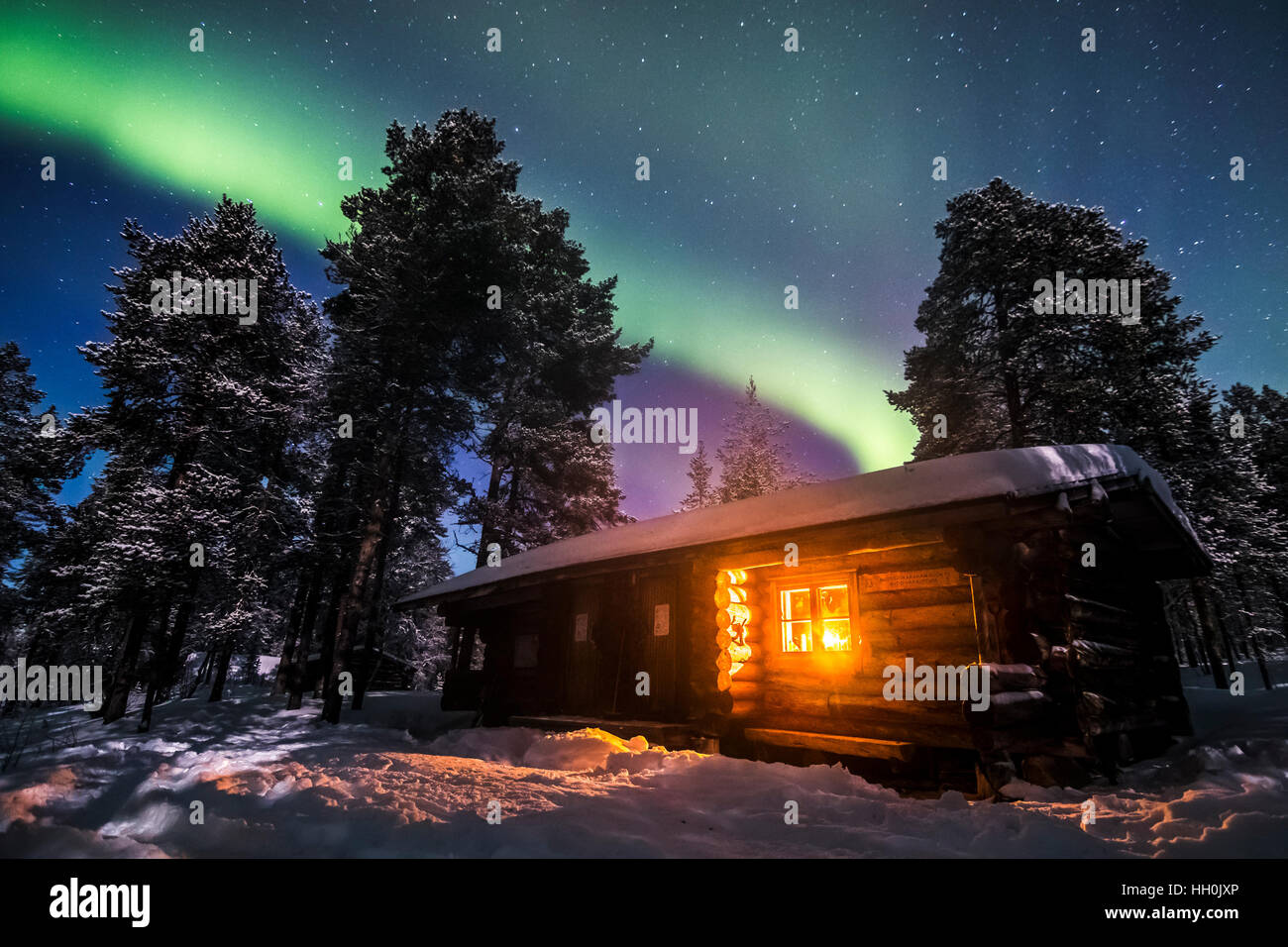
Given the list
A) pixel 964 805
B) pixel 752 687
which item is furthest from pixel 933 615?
pixel 752 687

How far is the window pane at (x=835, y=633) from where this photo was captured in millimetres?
8820

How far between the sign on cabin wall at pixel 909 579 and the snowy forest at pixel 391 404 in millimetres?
8500

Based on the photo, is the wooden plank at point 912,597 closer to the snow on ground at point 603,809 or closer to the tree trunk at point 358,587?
the snow on ground at point 603,809

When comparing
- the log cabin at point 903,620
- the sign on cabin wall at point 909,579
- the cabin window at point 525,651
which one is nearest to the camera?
the log cabin at point 903,620

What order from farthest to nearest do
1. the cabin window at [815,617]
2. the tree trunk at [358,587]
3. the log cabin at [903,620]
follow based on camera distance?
1. the tree trunk at [358,587]
2. the cabin window at [815,617]
3. the log cabin at [903,620]

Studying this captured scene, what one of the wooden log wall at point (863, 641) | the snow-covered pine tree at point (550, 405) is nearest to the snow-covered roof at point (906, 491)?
the wooden log wall at point (863, 641)

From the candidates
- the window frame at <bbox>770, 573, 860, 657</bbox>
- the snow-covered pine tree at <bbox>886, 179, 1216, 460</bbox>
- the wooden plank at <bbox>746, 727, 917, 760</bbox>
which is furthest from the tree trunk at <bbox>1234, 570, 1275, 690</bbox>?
the wooden plank at <bbox>746, 727, 917, 760</bbox>

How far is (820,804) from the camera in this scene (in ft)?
17.7

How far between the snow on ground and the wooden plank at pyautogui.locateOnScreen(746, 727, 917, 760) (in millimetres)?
940

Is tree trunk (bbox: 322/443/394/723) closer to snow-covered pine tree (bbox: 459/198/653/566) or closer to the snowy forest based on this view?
the snowy forest

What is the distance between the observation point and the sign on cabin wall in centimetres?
→ 753

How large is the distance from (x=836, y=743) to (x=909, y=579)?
2.57 m
